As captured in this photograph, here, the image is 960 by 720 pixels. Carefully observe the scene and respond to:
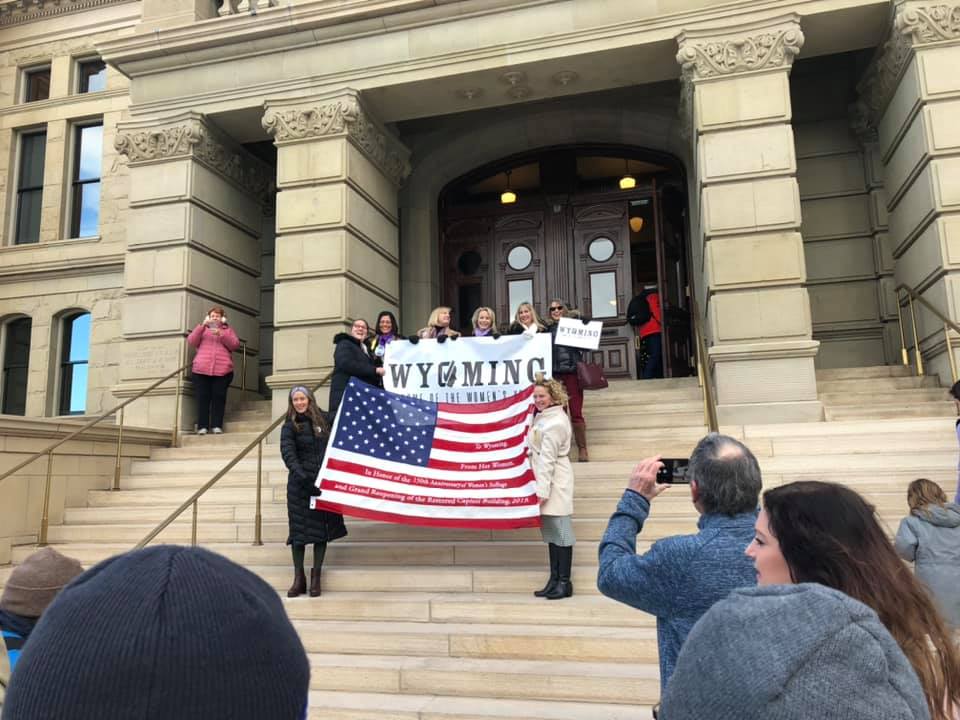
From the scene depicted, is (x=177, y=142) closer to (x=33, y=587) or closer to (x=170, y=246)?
(x=170, y=246)

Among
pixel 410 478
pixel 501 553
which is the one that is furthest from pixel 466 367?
pixel 501 553

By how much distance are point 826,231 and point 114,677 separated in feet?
50.3

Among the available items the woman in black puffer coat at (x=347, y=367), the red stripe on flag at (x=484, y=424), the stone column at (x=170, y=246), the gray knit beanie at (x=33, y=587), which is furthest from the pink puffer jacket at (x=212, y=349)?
the gray knit beanie at (x=33, y=587)

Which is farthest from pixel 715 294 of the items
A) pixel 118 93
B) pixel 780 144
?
pixel 118 93

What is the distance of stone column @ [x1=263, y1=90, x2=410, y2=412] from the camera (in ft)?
43.2

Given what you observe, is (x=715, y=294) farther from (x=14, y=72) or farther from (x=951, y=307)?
(x=14, y=72)

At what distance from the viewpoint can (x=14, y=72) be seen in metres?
20.2

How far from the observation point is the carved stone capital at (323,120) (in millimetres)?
13555

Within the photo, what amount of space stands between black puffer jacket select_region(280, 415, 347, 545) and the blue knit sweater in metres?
5.16

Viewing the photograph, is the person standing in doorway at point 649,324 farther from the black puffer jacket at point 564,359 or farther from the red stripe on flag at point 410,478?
the red stripe on flag at point 410,478

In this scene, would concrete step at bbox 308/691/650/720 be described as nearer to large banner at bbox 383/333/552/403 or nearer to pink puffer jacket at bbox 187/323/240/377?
large banner at bbox 383/333/552/403

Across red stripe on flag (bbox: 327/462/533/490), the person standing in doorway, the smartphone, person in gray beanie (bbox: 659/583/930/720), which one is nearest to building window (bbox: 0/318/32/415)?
the person standing in doorway

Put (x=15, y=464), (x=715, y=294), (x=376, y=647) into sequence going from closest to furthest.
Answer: (x=376, y=647)
(x=15, y=464)
(x=715, y=294)

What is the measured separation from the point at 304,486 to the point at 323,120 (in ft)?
26.3
